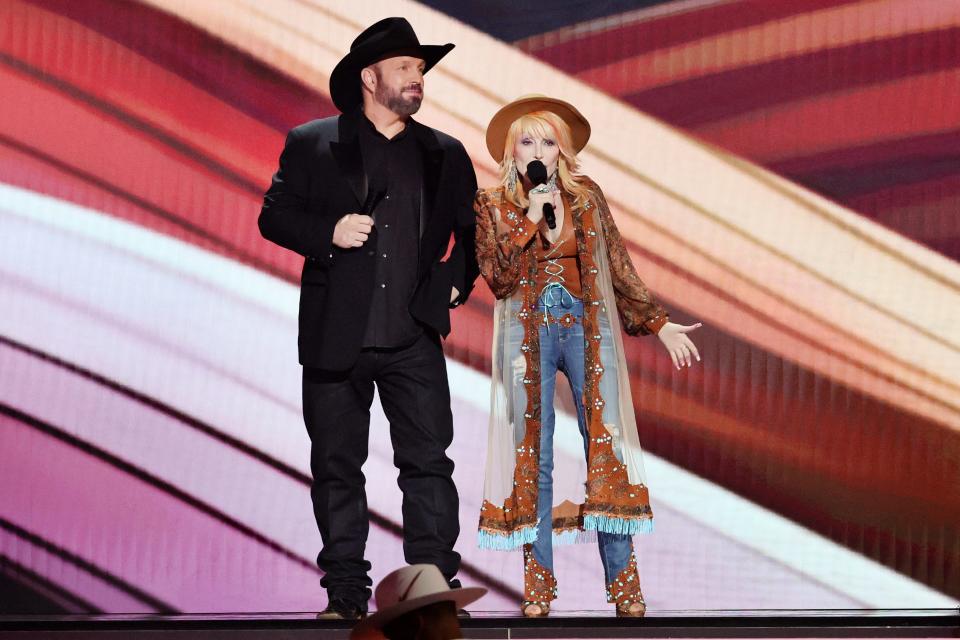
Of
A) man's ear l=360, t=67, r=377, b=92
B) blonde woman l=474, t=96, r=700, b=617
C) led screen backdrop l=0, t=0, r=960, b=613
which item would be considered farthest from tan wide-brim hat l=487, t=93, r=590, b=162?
led screen backdrop l=0, t=0, r=960, b=613

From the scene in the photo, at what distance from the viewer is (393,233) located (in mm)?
3738

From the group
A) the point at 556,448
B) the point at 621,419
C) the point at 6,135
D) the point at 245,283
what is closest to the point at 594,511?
the point at 621,419

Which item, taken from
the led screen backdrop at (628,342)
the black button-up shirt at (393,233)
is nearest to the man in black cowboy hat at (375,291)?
the black button-up shirt at (393,233)

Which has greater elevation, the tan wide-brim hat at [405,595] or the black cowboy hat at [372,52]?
the black cowboy hat at [372,52]

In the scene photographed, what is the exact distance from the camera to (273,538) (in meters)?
4.33

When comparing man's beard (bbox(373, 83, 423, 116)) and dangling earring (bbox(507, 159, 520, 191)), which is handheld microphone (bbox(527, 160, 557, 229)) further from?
man's beard (bbox(373, 83, 423, 116))

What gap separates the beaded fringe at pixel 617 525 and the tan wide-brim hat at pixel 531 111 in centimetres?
111

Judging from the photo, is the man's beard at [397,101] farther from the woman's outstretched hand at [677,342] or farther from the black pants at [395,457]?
the woman's outstretched hand at [677,342]

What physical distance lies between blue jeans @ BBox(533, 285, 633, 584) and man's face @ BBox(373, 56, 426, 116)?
0.69m

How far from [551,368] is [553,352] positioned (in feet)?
0.16

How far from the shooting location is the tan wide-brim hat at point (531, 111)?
3.75m

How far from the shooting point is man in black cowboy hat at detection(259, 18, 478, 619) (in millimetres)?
3686

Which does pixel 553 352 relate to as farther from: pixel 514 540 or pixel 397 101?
pixel 397 101

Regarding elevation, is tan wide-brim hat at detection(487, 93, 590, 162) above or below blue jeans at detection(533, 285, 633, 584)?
above
